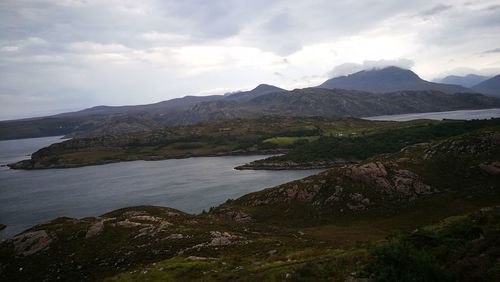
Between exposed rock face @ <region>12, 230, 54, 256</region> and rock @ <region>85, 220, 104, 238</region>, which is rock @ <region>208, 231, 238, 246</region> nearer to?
rock @ <region>85, 220, 104, 238</region>

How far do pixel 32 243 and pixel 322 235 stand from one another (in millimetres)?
41865

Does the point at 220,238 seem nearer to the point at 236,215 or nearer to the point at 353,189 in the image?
the point at 236,215

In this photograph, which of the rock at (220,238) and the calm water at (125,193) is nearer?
the rock at (220,238)

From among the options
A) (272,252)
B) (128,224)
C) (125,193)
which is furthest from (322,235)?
(125,193)

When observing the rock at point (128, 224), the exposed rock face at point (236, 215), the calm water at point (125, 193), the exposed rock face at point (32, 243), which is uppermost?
the rock at point (128, 224)

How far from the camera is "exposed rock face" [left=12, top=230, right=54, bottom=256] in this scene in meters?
54.4

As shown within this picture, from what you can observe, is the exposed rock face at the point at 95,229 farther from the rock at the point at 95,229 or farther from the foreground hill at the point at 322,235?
the foreground hill at the point at 322,235

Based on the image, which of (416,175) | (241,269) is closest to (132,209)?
(241,269)

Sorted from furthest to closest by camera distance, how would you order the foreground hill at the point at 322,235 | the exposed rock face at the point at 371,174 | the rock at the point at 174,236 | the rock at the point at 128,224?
the exposed rock face at the point at 371,174, the rock at the point at 128,224, the rock at the point at 174,236, the foreground hill at the point at 322,235

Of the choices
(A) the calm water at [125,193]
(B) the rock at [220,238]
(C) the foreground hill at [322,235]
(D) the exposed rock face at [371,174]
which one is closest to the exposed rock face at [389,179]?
(D) the exposed rock face at [371,174]

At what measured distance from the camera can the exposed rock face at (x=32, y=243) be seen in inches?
2142

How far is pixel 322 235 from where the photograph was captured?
186 feet

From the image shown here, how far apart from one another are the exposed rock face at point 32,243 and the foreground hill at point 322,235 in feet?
0.76

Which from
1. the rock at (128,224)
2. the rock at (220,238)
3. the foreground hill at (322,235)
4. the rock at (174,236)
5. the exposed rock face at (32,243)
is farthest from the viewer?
the rock at (128,224)
